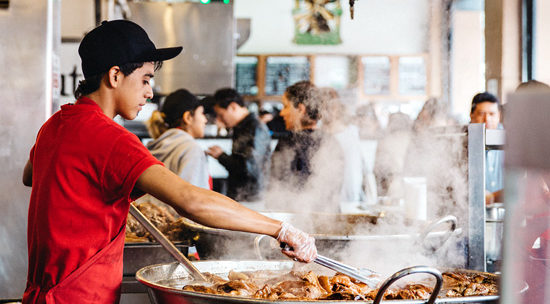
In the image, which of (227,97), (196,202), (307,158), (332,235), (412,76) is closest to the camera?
(196,202)

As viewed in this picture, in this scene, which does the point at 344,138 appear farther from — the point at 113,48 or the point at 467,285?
the point at 113,48

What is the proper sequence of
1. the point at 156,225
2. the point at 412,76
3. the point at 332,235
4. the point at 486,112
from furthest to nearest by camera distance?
the point at 412,76
the point at 486,112
the point at 156,225
the point at 332,235

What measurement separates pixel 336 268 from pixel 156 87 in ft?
17.8

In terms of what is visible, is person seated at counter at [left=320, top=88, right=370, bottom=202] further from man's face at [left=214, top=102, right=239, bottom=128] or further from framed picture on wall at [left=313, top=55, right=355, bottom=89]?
framed picture on wall at [left=313, top=55, right=355, bottom=89]

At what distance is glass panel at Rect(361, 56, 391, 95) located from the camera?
8.81 m

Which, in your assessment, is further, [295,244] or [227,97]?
[227,97]

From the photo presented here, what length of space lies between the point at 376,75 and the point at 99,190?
7.79m

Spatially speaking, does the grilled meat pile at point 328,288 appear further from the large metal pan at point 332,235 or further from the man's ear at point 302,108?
the man's ear at point 302,108

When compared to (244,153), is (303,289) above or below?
below

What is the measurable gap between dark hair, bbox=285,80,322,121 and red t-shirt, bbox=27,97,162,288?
2.48 m

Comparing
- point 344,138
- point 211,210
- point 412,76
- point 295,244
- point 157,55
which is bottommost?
point 295,244

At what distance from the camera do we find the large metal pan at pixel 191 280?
4.14 ft

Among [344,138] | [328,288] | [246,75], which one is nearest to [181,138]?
[344,138]

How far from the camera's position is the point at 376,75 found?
8.82 metres
